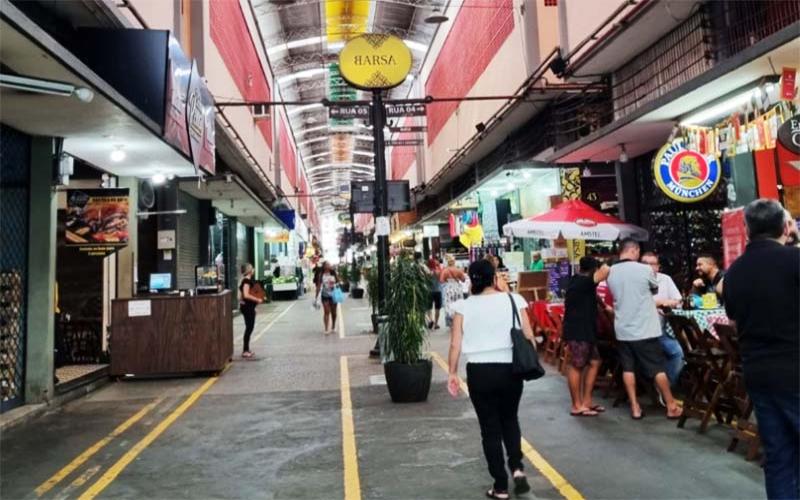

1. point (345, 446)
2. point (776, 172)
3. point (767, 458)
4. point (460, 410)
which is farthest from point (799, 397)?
point (776, 172)

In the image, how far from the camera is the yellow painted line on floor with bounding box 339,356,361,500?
4271 mm

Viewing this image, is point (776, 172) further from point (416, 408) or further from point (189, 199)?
point (189, 199)

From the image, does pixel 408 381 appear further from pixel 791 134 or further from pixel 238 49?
pixel 238 49

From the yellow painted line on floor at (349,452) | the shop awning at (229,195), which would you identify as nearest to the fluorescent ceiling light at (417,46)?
the shop awning at (229,195)

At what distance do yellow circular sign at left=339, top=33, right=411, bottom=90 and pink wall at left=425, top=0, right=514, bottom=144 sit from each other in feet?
16.9

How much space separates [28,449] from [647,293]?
609 cm

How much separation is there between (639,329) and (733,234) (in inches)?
84.2

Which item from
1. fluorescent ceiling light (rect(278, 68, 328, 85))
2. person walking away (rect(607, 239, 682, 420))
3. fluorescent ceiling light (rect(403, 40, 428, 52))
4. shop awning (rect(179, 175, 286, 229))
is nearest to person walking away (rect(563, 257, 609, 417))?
person walking away (rect(607, 239, 682, 420))

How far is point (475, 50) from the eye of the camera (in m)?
18.1

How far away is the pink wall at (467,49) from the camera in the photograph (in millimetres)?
15531

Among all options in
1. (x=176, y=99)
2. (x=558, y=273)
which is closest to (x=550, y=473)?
(x=176, y=99)

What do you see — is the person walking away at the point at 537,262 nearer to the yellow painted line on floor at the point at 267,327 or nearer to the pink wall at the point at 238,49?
the yellow painted line on floor at the point at 267,327

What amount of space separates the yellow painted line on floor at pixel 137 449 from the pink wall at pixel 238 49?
34.8 ft

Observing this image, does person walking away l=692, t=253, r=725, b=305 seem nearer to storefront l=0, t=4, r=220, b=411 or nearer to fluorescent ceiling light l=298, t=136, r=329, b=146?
storefront l=0, t=4, r=220, b=411
